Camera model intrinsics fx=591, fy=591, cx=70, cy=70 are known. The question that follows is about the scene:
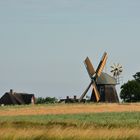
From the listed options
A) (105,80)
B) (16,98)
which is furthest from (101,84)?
(16,98)

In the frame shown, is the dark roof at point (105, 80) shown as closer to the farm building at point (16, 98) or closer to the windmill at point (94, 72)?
the windmill at point (94, 72)

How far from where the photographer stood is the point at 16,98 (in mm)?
105375

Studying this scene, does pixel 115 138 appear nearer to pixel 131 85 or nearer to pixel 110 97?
pixel 110 97

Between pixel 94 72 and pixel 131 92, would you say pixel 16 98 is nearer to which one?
pixel 131 92

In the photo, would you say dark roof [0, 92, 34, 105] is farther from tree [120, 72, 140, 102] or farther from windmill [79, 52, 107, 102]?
windmill [79, 52, 107, 102]

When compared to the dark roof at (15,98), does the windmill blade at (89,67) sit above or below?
above

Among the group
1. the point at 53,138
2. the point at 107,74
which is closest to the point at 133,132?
the point at 53,138

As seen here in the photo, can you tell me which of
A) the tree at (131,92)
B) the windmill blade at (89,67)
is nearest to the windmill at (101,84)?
the windmill blade at (89,67)

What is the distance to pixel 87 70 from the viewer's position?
81688 mm

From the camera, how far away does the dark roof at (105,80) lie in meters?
83.8

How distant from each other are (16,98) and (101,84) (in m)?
26.0

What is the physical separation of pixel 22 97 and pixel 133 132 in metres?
91.1

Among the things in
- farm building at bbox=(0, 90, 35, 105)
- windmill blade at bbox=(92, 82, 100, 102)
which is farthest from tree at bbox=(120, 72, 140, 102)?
windmill blade at bbox=(92, 82, 100, 102)

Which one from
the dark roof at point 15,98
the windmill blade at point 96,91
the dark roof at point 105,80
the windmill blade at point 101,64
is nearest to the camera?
the windmill blade at point 101,64
